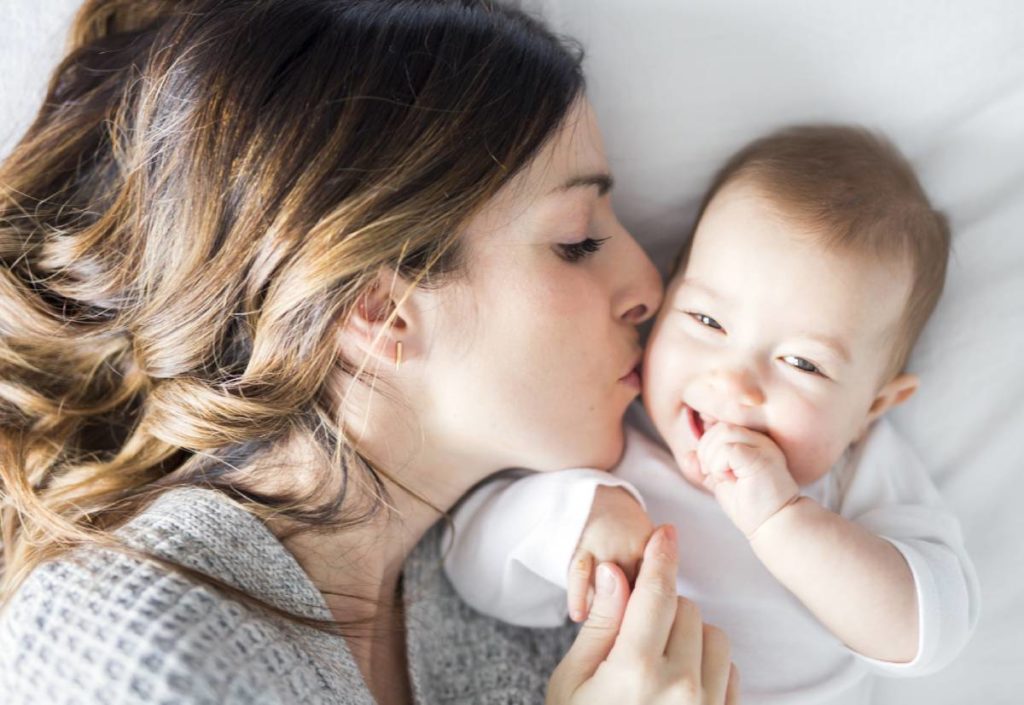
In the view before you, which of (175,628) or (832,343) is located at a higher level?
(832,343)

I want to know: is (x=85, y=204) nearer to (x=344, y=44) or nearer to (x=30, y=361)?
(x=30, y=361)

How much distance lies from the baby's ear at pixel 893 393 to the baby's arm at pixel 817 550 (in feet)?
0.74

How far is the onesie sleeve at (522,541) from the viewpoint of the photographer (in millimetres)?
1336

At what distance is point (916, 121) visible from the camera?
1442 mm

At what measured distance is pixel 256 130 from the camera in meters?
1.12

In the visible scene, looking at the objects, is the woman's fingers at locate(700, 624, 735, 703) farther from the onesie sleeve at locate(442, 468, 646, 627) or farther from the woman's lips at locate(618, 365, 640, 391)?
the woman's lips at locate(618, 365, 640, 391)

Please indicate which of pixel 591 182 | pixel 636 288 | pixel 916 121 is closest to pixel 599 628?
pixel 636 288

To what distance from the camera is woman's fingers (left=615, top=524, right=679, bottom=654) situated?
117 cm

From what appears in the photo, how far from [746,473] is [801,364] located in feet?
0.58

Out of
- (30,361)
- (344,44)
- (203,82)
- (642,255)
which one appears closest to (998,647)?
(642,255)

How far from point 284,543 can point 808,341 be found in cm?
78

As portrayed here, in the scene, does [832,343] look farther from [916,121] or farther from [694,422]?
[916,121]

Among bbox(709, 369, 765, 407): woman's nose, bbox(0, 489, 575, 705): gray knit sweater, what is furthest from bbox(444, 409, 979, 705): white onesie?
bbox(0, 489, 575, 705): gray knit sweater

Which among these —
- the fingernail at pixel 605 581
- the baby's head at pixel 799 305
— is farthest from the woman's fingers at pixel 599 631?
the baby's head at pixel 799 305
